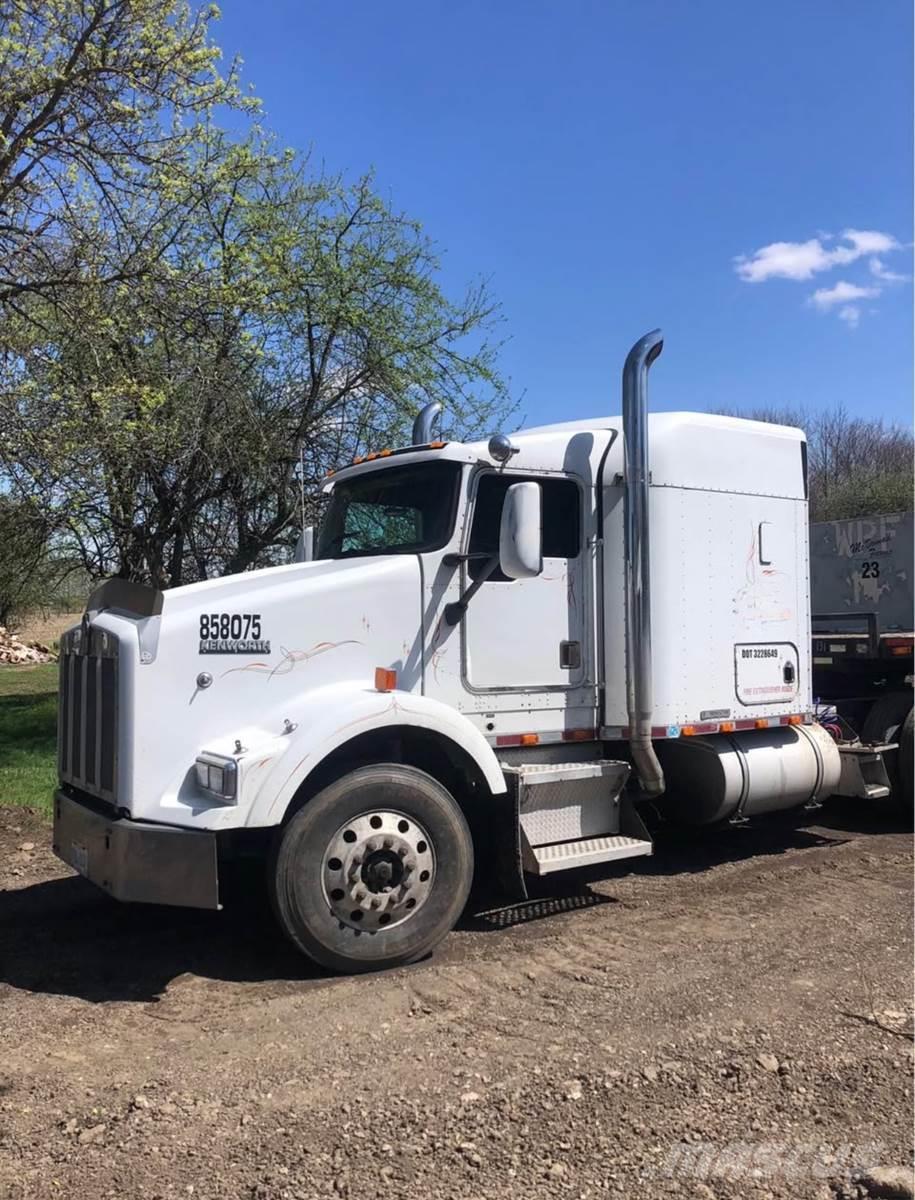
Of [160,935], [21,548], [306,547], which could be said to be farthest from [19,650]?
[160,935]

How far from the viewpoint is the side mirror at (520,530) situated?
17.4 ft

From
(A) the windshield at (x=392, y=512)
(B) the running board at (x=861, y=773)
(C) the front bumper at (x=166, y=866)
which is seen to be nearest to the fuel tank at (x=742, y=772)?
(B) the running board at (x=861, y=773)

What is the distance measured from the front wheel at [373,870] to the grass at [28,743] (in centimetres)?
494

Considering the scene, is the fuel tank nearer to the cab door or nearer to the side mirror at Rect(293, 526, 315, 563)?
the cab door

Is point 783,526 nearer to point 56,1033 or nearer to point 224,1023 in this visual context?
point 224,1023

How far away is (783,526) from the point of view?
6863 millimetres

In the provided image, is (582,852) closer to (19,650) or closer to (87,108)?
(87,108)

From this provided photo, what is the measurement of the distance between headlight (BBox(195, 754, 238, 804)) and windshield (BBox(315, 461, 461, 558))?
1707 millimetres

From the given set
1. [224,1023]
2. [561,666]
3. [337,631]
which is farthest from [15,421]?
[224,1023]

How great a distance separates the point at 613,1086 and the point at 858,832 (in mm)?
5462

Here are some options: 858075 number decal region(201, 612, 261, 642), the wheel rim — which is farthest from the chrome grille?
the wheel rim

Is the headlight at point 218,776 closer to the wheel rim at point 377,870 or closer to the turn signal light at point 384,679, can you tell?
the wheel rim at point 377,870

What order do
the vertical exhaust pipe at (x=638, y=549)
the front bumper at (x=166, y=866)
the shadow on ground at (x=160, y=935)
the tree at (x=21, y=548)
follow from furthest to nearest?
the tree at (x=21, y=548), the vertical exhaust pipe at (x=638, y=549), the shadow on ground at (x=160, y=935), the front bumper at (x=166, y=866)

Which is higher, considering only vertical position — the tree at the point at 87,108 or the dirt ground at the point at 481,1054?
the tree at the point at 87,108
